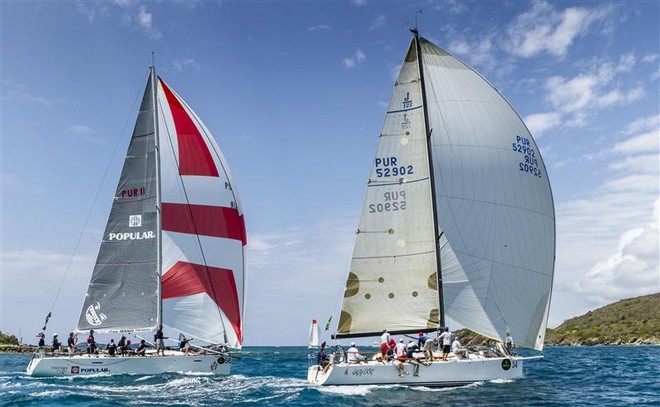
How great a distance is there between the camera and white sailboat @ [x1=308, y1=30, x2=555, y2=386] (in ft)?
84.1

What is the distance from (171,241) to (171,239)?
11 cm

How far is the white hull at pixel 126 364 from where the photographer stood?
1181 inches

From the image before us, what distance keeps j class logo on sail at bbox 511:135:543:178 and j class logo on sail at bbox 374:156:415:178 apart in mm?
4611

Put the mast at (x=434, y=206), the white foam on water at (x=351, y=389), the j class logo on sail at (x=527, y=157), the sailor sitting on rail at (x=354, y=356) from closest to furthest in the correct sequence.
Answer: the white foam on water at (x=351, y=389), the sailor sitting on rail at (x=354, y=356), the mast at (x=434, y=206), the j class logo on sail at (x=527, y=157)

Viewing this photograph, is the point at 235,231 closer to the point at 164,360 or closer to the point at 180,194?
the point at 180,194

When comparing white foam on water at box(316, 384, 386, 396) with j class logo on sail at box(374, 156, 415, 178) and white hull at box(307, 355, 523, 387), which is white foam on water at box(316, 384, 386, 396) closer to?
white hull at box(307, 355, 523, 387)

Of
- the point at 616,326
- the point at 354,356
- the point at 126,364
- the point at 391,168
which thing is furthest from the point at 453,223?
the point at 616,326

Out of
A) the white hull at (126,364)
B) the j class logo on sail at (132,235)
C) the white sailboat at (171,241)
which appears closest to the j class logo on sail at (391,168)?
the white sailboat at (171,241)

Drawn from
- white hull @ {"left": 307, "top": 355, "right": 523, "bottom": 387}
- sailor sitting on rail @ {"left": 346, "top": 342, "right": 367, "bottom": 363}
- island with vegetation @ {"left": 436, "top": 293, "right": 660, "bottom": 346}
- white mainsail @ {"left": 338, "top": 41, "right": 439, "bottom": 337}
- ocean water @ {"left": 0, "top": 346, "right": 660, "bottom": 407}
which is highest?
white mainsail @ {"left": 338, "top": 41, "right": 439, "bottom": 337}

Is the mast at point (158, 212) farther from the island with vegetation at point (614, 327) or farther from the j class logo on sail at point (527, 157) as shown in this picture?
the island with vegetation at point (614, 327)

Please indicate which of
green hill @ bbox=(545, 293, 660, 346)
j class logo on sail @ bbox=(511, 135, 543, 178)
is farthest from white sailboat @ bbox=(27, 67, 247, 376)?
green hill @ bbox=(545, 293, 660, 346)

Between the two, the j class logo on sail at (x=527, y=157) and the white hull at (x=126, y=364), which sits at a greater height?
the j class logo on sail at (x=527, y=157)

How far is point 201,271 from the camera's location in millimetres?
32875

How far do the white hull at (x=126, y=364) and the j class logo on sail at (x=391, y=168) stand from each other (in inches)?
493
